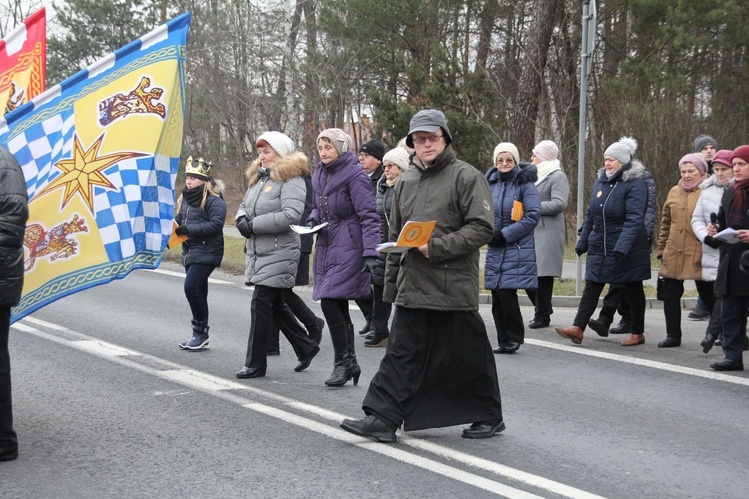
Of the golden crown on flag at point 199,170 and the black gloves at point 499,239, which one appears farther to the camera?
the black gloves at point 499,239

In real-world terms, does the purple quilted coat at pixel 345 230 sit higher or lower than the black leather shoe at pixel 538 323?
higher

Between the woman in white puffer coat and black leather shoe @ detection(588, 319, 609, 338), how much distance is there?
0.95 m

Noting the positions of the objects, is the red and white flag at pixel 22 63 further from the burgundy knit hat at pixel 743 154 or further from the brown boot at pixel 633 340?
the brown boot at pixel 633 340

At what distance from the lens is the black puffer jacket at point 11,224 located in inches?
216

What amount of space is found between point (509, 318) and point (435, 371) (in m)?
3.44

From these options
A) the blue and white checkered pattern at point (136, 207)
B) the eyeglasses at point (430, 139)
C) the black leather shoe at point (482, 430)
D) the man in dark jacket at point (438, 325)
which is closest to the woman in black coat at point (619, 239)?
the black leather shoe at point (482, 430)

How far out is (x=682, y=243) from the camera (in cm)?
1001

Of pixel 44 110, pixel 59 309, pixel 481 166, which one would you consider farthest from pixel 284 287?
pixel 481 166

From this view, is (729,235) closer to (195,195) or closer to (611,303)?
(611,303)

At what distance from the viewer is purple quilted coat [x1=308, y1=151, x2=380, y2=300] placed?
7688 mm

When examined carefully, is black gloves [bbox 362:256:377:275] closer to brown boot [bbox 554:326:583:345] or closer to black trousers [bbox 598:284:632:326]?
brown boot [bbox 554:326:583:345]

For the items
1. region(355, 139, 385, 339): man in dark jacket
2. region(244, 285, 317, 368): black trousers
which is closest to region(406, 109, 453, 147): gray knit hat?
region(244, 285, 317, 368): black trousers

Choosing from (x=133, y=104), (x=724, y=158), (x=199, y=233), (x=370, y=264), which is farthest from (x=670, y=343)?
(x=133, y=104)

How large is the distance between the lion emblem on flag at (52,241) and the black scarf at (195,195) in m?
2.97
